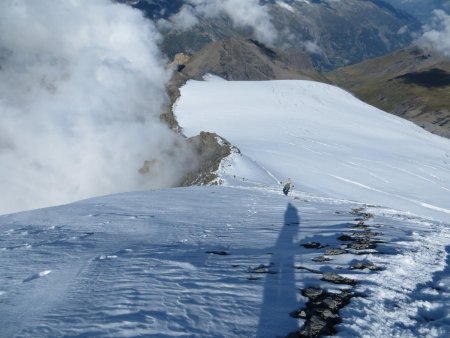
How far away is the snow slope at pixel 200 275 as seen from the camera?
8.05 meters

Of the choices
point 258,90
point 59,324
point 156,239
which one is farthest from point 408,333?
point 258,90

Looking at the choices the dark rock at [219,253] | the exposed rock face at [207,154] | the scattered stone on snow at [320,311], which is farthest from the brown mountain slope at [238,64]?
the scattered stone on snow at [320,311]

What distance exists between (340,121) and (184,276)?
63.8 metres

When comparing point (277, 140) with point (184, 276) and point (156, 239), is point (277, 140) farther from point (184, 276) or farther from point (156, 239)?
point (184, 276)

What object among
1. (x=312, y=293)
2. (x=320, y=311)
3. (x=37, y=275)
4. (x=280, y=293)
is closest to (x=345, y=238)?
(x=312, y=293)

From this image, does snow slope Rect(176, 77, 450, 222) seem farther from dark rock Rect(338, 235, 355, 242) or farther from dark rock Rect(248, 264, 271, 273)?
dark rock Rect(248, 264, 271, 273)

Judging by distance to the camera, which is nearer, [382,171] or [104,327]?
[104,327]

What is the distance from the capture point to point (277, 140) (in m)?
52.3

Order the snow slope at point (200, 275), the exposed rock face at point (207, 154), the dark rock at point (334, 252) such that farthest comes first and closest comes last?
the exposed rock face at point (207, 154) < the dark rock at point (334, 252) < the snow slope at point (200, 275)

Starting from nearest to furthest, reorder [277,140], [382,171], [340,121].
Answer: [382,171] → [277,140] → [340,121]

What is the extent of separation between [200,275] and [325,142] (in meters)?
45.5

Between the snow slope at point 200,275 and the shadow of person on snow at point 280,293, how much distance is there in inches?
0.9

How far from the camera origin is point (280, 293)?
364 inches

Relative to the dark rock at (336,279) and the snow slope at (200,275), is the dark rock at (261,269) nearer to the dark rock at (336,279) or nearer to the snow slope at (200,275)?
the snow slope at (200,275)
